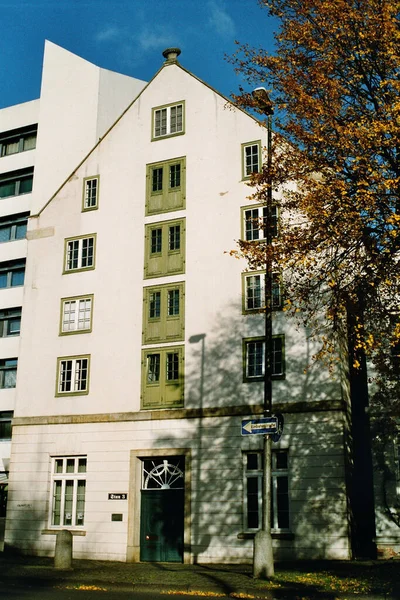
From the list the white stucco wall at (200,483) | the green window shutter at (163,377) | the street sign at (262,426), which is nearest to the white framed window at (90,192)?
the green window shutter at (163,377)

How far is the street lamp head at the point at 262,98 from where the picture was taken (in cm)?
2051

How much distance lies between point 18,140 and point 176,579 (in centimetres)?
4176

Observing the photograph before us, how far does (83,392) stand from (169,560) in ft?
25.1

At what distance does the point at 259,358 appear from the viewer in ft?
95.2

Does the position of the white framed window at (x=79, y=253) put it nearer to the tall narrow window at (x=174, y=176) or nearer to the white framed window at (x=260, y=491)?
the tall narrow window at (x=174, y=176)

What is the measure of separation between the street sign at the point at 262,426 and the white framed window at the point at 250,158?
1382cm

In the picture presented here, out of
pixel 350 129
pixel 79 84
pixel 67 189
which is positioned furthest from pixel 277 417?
pixel 79 84

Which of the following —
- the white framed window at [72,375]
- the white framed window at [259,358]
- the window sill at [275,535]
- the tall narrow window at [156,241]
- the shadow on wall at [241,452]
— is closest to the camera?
the shadow on wall at [241,452]

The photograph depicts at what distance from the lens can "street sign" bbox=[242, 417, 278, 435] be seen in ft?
64.5

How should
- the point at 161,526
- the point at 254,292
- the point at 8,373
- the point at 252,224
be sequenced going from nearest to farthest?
the point at 161,526 < the point at 254,292 < the point at 252,224 < the point at 8,373

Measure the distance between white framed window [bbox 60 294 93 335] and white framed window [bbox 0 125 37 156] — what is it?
2450 centimetres

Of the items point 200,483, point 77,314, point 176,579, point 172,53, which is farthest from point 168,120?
point 176,579

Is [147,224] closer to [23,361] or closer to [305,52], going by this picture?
[23,361]

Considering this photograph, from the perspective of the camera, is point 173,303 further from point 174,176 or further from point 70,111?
point 70,111
